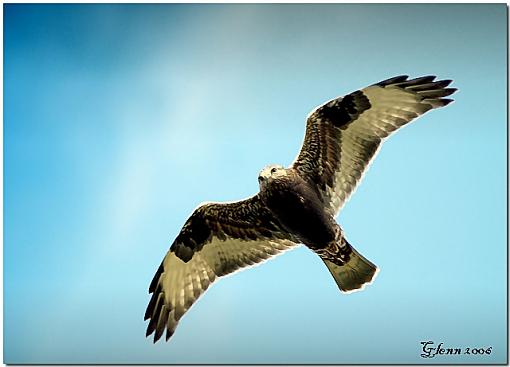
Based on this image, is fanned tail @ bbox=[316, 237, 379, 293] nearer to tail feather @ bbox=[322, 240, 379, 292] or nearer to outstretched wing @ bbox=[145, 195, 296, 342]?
tail feather @ bbox=[322, 240, 379, 292]

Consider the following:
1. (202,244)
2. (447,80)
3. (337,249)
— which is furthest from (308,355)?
(447,80)

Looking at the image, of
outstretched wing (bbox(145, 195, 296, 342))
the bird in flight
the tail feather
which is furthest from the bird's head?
the tail feather

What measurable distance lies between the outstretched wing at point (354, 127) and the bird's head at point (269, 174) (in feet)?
0.80

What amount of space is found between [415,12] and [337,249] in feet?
6.29

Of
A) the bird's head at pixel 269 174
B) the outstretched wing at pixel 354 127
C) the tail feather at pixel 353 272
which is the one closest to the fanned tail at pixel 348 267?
the tail feather at pixel 353 272

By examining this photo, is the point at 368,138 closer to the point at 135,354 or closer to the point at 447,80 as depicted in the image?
the point at 447,80

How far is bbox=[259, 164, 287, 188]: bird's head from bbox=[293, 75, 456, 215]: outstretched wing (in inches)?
9.7

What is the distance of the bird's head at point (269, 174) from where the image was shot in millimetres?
5457

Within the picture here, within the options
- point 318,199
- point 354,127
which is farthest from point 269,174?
point 354,127

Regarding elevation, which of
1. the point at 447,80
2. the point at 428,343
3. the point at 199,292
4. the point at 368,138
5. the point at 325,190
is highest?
the point at 447,80

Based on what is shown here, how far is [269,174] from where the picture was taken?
546cm

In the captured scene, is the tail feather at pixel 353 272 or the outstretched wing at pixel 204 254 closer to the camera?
the tail feather at pixel 353 272

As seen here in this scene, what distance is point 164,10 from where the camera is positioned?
5.83 metres

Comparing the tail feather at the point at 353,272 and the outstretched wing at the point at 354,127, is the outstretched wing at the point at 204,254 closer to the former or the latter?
the tail feather at the point at 353,272
